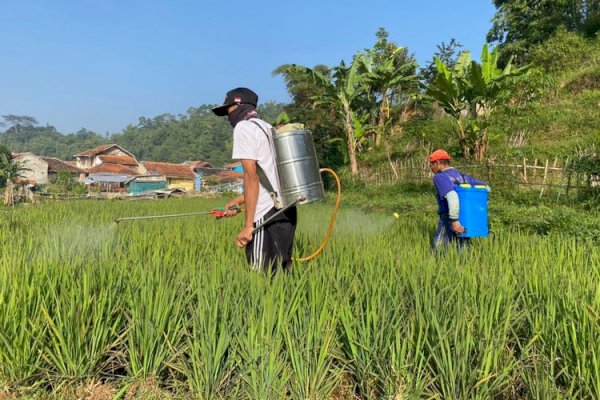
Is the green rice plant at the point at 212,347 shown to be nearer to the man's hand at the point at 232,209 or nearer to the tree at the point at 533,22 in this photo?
the man's hand at the point at 232,209

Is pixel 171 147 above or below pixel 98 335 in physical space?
above

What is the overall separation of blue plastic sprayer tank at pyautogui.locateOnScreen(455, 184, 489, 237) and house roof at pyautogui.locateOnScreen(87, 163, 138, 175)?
139 ft

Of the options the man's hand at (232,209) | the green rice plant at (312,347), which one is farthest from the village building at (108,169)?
the green rice plant at (312,347)

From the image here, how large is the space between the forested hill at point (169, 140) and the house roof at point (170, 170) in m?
19.3

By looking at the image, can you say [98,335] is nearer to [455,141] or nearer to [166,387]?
[166,387]

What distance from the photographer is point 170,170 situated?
42.6 metres

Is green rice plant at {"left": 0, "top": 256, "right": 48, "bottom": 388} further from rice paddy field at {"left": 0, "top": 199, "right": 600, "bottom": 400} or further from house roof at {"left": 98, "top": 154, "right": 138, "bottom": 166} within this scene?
house roof at {"left": 98, "top": 154, "right": 138, "bottom": 166}

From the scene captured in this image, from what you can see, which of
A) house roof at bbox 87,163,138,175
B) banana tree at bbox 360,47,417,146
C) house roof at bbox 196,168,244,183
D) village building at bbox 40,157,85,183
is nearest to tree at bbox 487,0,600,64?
banana tree at bbox 360,47,417,146

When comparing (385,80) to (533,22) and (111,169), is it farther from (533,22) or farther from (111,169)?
(111,169)

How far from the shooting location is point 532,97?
45.2 feet

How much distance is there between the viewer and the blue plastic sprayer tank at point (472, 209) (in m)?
3.14

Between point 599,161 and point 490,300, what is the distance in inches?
245

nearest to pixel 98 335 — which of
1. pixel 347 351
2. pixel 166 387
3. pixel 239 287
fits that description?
pixel 166 387

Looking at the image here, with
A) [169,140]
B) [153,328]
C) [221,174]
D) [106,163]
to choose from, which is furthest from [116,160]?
[153,328]
